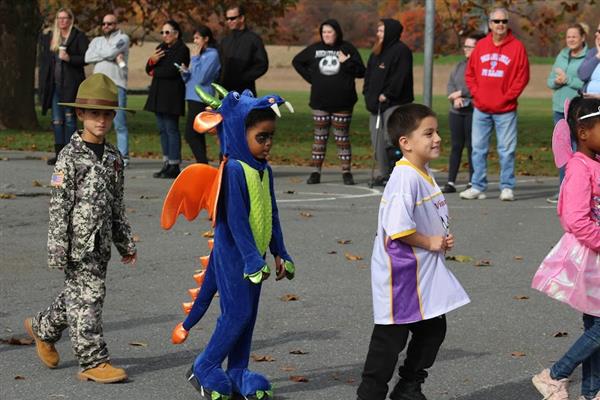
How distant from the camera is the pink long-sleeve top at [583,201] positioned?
5945 mm

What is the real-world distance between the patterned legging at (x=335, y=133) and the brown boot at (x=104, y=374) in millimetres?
9417

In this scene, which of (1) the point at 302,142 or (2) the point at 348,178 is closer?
(2) the point at 348,178

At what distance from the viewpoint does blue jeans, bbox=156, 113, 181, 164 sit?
16.3 metres

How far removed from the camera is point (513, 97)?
14305mm

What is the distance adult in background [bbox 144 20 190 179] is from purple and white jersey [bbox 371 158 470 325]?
35.0ft

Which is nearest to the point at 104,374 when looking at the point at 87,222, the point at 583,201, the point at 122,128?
the point at 87,222

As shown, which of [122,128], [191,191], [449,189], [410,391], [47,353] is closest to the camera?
[410,391]

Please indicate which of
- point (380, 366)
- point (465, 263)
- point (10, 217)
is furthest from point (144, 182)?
point (380, 366)

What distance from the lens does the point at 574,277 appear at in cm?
601

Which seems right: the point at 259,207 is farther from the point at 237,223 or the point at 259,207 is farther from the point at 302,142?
the point at 302,142

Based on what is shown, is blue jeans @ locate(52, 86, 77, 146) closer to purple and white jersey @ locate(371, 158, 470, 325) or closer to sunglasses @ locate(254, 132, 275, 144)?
sunglasses @ locate(254, 132, 275, 144)

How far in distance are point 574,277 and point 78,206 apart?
8.11ft

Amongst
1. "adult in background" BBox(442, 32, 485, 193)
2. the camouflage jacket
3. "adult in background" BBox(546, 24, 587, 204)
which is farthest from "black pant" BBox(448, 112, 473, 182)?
the camouflage jacket

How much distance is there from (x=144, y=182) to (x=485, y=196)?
409 cm
